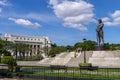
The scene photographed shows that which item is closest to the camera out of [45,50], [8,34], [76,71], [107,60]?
[76,71]

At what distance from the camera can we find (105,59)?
44.0 meters

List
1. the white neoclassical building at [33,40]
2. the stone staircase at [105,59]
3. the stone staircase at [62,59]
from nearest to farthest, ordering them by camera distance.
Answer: the stone staircase at [105,59] < the stone staircase at [62,59] < the white neoclassical building at [33,40]

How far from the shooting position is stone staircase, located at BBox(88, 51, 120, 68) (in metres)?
42.6

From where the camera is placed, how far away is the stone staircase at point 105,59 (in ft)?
140

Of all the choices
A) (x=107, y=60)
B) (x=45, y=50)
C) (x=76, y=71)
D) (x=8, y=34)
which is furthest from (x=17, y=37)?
(x=76, y=71)

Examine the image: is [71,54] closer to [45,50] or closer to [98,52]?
[98,52]

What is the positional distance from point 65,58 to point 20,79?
2892cm

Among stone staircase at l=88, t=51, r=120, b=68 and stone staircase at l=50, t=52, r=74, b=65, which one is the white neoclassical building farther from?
stone staircase at l=88, t=51, r=120, b=68

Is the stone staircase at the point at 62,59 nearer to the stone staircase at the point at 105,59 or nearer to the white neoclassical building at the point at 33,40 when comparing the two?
the stone staircase at the point at 105,59

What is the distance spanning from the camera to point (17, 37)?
16550 cm

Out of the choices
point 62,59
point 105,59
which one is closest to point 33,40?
point 62,59

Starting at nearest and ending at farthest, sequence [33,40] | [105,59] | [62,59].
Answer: [105,59] < [62,59] < [33,40]

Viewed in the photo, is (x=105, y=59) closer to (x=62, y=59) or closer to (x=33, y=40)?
(x=62, y=59)

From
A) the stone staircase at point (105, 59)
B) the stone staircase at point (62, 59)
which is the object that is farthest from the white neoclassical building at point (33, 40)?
the stone staircase at point (105, 59)
